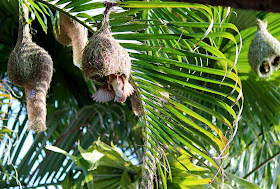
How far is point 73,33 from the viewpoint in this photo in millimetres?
1824

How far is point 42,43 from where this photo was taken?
302 centimetres

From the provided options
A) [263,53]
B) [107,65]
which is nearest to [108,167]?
[107,65]

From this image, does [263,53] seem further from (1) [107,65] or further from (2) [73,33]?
(1) [107,65]

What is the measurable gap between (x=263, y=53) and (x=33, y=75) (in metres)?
1.25

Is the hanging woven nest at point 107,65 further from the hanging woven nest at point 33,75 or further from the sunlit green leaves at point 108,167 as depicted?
the sunlit green leaves at point 108,167

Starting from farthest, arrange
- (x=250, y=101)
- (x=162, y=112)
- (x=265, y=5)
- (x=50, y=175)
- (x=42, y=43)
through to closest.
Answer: (x=42, y=43) < (x=250, y=101) < (x=50, y=175) < (x=162, y=112) < (x=265, y=5)

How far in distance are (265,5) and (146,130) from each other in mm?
1460

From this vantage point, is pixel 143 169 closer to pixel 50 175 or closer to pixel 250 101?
pixel 50 175

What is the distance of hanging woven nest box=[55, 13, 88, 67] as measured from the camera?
70.9 inches

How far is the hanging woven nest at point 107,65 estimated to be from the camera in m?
1.35

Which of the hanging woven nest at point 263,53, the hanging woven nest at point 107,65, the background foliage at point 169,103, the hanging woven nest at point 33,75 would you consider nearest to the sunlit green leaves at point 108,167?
the background foliage at point 169,103

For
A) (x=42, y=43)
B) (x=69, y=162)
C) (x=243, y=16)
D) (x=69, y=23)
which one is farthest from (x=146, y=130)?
(x=42, y=43)

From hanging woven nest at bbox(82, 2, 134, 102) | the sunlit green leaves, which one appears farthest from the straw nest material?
the sunlit green leaves

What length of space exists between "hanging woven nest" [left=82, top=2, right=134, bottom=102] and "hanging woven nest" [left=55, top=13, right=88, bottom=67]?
0.38 meters
